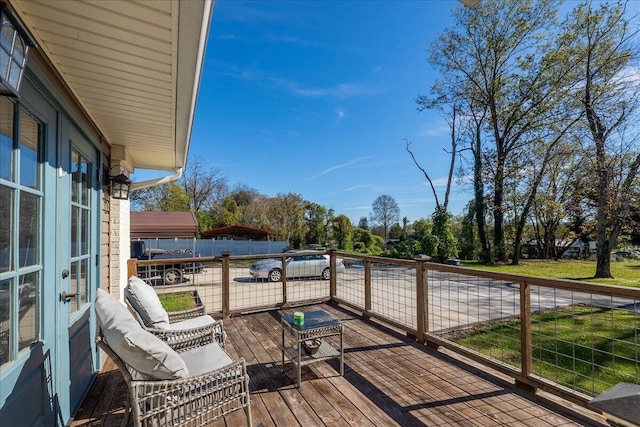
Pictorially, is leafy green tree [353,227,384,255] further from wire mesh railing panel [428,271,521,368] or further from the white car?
wire mesh railing panel [428,271,521,368]

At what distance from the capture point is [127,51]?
1.64m

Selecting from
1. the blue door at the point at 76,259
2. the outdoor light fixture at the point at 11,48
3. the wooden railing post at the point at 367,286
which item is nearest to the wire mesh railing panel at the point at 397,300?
the wooden railing post at the point at 367,286

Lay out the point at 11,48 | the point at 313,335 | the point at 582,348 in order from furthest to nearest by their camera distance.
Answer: the point at 582,348
the point at 313,335
the point at 11,48

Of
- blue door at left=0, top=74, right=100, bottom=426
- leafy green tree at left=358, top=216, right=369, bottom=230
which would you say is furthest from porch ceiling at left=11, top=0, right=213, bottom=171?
leafy green tree at left=358, top=216, right=369, bottom=230

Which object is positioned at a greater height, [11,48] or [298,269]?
[11,48]

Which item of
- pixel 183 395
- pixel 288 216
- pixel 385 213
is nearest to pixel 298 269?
pixel 183 395

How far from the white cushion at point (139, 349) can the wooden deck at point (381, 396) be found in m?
0.80

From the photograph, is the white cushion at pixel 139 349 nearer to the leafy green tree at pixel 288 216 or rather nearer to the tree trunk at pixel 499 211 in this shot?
the tree trunk at pixel 499 211

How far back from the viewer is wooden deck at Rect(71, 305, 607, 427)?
2162 millimetres

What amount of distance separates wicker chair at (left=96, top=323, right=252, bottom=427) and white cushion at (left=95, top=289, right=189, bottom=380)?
0.17 feet

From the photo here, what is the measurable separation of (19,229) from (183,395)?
1198 millimetres

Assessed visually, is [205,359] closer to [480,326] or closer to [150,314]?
[150,314]

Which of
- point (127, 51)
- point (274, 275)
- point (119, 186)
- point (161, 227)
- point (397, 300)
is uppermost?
point (127, 51)

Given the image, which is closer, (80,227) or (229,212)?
(80,227)
